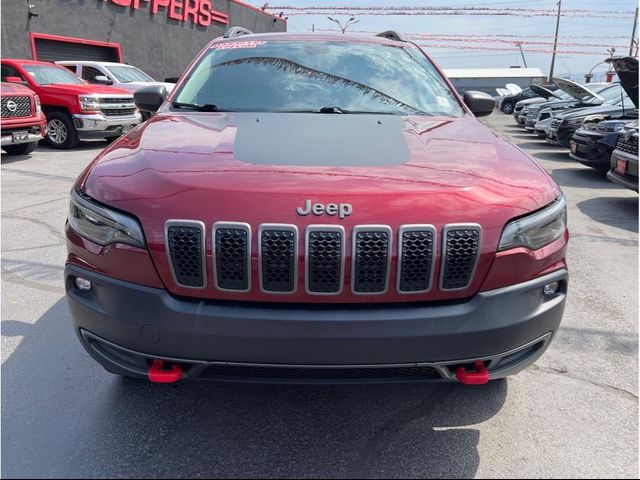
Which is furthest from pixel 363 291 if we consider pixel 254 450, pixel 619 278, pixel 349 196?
pixel 619 278

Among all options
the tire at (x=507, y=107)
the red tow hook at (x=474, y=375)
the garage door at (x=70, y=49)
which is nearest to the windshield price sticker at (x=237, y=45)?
the red tow hook at (x=474, y=375)

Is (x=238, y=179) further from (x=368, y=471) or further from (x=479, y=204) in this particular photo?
(x=368, y=471)

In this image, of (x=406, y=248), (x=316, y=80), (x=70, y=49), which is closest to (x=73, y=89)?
(x=70, y=49)

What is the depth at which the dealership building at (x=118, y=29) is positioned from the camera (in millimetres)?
16203

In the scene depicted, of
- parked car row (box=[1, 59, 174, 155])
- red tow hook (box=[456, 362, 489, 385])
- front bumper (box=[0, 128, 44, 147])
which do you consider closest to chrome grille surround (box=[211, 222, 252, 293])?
red tow hook (box=[456, 362, 489, 385])

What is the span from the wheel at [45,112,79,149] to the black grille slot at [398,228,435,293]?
36.3 ft

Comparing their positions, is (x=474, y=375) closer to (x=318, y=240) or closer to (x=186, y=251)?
(x=318, y=240)

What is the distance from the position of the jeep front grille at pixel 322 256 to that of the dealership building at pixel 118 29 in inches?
677

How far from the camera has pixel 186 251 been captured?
187 cm

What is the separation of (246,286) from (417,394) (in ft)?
4.04

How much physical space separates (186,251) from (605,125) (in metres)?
8.91

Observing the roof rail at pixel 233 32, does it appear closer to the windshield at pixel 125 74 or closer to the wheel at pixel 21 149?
the wheel at pixel 21 149

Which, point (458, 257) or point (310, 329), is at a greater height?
point (458, 257)

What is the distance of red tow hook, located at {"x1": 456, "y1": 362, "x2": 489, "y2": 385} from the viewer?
6.53ft
